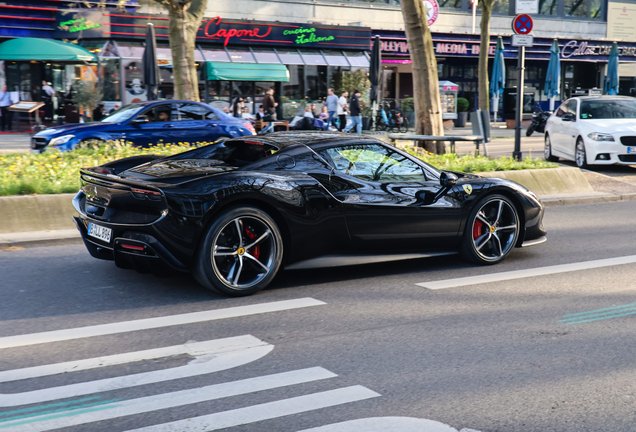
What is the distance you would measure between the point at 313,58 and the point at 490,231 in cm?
2535

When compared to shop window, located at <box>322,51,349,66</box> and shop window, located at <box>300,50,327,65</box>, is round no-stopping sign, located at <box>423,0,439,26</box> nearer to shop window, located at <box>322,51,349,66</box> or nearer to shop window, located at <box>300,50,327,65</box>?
shop window, located at <box>322,51,349,66</box>

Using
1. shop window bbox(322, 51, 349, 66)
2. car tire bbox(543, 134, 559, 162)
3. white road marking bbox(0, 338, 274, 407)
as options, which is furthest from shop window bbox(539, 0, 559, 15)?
white road marking bbox(0, 338, 274, 407)

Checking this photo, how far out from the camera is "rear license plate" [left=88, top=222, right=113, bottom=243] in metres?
5.56

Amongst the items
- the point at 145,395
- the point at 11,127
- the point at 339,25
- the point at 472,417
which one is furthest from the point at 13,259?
the point at 339,25

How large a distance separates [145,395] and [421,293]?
282 centimetres

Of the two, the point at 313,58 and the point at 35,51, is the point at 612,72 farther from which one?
the point at 35,51

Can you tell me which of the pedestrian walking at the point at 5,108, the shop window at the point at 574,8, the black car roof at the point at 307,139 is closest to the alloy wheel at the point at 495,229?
the black car roof at the point at 307,139

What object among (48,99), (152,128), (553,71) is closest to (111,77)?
(48,99)

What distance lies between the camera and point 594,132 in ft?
49.4

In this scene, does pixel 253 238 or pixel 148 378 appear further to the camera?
pixel 253 238

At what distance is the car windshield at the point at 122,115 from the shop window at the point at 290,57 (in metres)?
16.3

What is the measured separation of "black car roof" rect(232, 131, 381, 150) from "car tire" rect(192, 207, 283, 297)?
33.6 inches

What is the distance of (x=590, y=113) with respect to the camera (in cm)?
1596

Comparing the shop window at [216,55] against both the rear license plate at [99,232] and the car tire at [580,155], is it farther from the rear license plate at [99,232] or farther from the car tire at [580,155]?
the rear license plate at [99,232]
